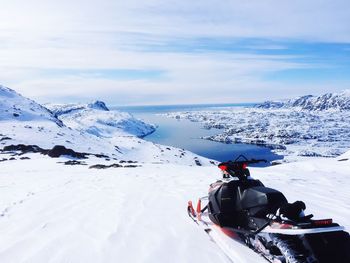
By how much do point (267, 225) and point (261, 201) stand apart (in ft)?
1.36

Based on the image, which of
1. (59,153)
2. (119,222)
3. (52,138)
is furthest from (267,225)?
(52,138)

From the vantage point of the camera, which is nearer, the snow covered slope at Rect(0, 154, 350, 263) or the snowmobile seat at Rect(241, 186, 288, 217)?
the snowmobile seat at Rect(241, 186, 288, 217)

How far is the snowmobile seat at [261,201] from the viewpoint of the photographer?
539 centimetres

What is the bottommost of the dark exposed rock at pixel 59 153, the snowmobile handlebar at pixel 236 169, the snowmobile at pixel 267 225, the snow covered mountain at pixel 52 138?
the snow covered mountain at pixel 52 138

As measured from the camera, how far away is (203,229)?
7.62 meters

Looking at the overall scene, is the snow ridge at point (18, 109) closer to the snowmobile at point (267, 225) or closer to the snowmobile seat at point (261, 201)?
the snowmobile at point (267, 225)

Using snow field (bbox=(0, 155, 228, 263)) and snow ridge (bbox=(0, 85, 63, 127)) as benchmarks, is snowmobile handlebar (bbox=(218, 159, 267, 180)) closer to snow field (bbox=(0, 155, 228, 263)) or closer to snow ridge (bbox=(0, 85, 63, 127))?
snow field (bbox=(0, 155, 228, 263))

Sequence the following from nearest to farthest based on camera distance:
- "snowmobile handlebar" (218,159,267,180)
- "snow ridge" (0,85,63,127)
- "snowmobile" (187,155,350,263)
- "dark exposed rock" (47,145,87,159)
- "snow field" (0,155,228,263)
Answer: "snowmobile" (187,155,350,263) < "snow field" (0,155,228,263) < "snowmobile handlebar" (218,159,267,180) < "dark exposed rock" (47,145,87,159) < "snow ridge" (0,85,63,127)

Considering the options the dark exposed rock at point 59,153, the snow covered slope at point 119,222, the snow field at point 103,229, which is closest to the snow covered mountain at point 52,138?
the dark exposed rock at point 59,153

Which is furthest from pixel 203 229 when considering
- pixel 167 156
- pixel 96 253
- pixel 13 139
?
pixel 167 156

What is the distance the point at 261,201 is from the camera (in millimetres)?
5559

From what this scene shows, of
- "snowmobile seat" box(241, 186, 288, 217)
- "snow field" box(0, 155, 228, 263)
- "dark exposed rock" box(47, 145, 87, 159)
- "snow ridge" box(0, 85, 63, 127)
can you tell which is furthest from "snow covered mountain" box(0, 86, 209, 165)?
"snowmobile seat" box(241, 186, 288, 217)

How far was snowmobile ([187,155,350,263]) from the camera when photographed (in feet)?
15.0

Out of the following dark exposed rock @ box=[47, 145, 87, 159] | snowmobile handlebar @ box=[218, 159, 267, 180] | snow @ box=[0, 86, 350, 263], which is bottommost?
dark exposed rock @ box=[47, 145, 87, 159]
